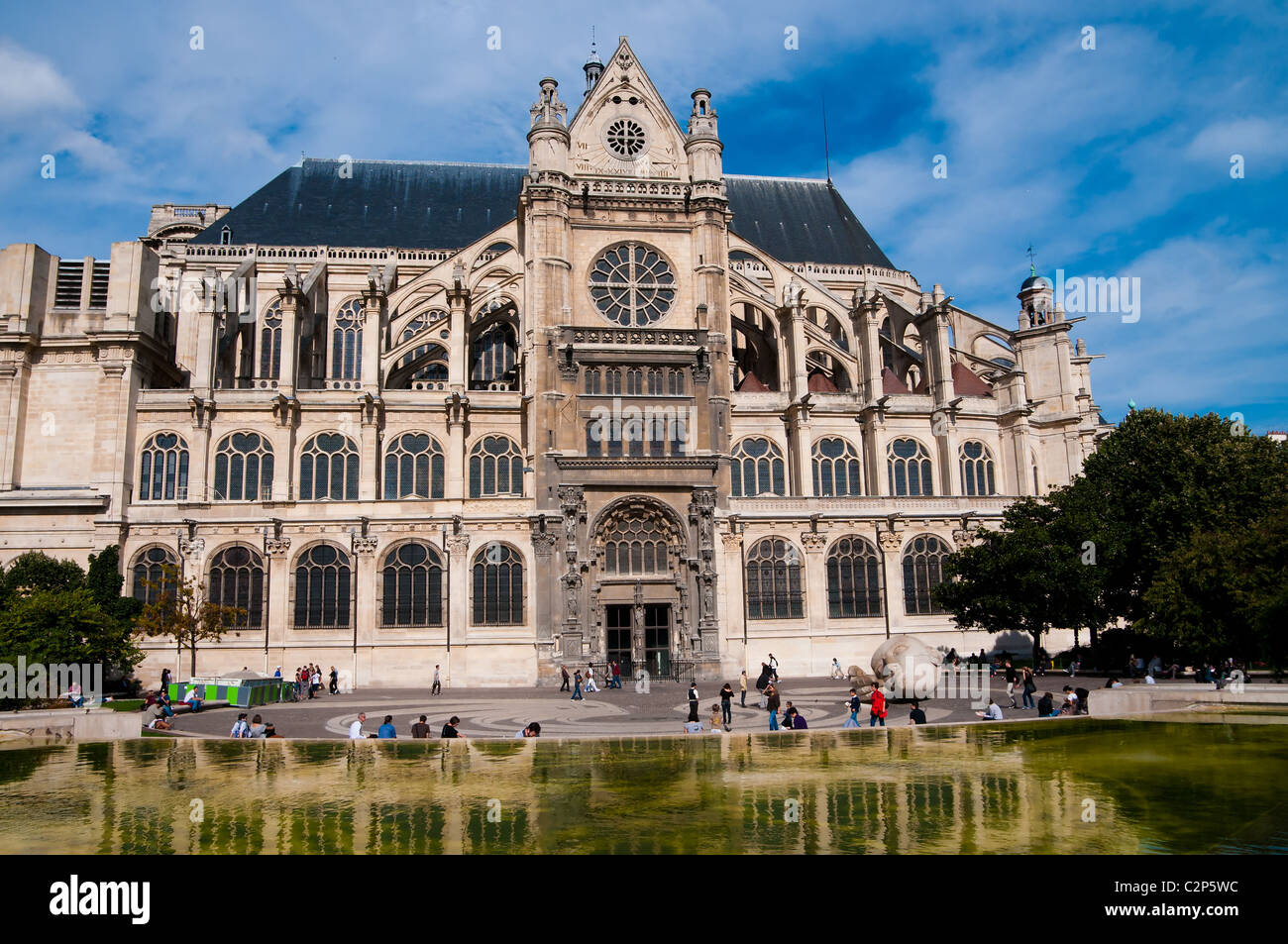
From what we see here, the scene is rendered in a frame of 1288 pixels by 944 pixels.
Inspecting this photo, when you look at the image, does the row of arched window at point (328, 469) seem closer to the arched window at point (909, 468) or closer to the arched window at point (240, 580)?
the arched window at point (240, 580)

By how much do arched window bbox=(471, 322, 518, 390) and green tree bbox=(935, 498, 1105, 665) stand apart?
→ 956 inches

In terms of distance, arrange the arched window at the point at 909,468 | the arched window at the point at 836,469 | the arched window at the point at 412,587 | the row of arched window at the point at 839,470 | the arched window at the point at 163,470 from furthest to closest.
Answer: the arched window at the point at 909,468, the arched window at the point at 836,469, the row of arched window at the point at 839,470, the arched window at the point at 163,470, the arched window at the point at 412,587

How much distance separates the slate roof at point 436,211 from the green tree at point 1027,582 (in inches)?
1079

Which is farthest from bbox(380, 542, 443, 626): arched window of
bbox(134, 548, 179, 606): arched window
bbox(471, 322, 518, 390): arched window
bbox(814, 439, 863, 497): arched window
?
bbox(814, 439, 863, 497): arched window

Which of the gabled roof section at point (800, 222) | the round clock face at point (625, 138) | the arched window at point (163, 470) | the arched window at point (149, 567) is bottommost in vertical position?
the arched window at point (149, 567)

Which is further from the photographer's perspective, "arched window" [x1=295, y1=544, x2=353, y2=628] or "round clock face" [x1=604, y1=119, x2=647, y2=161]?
"round clock face" [x1=604, y1=119, x2=647, y2=161]

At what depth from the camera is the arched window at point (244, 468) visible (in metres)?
38.1

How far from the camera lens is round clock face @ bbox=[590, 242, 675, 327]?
4112cm

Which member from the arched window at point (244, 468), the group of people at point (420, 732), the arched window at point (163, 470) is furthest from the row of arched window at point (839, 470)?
the arched window at point (163, 470)

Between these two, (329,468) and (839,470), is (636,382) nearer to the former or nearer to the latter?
(839,470)

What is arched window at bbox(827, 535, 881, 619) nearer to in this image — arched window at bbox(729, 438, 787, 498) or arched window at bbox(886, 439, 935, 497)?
arched window at bbox(729, 438, 787, 498)

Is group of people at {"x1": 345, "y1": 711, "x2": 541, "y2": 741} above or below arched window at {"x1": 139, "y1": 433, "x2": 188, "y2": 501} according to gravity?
below

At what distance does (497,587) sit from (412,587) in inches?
133
